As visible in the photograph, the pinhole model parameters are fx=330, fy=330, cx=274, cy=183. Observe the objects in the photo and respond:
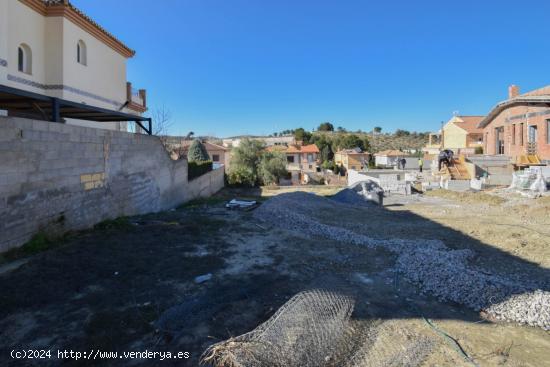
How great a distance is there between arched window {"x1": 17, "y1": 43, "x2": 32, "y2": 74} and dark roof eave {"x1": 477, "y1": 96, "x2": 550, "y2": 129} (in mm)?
26575

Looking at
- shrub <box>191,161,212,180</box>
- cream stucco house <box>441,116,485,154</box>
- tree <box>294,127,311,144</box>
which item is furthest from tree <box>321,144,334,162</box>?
shrub <box>191,161,212,180</box>

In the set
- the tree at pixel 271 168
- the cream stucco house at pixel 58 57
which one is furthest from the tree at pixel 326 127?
the cream stucco house at pixel 58 57

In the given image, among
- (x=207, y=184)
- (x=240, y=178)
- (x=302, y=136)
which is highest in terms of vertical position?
(x=302, y=136)

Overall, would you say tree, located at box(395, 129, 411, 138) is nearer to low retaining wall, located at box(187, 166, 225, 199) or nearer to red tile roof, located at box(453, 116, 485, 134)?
red tile roof, located at box(453, 116, 485, 134)

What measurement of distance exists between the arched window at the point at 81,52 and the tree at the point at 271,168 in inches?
770

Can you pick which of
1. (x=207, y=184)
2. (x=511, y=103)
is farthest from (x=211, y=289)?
(x=511, y=103)

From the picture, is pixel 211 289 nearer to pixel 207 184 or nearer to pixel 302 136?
pixel 207 184

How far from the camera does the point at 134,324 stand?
3.54 meters

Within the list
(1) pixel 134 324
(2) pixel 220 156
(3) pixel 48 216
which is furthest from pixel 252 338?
(2) pixel 220 156

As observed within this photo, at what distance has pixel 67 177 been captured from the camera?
6.93 metres

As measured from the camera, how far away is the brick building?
21203 millimetres

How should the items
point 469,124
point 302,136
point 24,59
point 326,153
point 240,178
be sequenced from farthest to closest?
point 302,136
point 326,153
point 469,124
point 240,178
point 24,59

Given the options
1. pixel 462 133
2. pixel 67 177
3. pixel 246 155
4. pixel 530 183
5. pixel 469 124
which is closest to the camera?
pixel 67 177

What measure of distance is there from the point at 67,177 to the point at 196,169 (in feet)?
34.9
